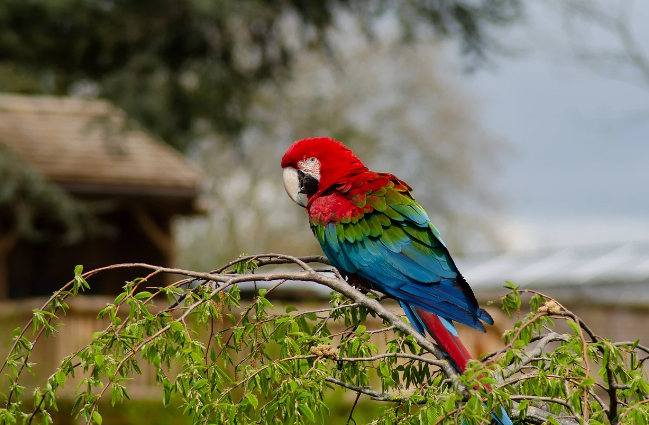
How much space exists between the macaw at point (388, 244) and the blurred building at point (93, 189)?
307 inches

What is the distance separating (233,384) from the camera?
1.94 meters

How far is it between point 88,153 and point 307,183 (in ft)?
30.4

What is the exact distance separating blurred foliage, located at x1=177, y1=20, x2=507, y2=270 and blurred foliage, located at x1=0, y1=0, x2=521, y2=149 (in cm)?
1093

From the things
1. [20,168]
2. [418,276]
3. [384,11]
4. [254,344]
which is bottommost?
[254,344]

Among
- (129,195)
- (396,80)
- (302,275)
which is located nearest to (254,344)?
(302,275)

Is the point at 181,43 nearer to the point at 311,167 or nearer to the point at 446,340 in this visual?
the point at 311,167

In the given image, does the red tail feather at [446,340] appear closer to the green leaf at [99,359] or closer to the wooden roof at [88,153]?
the green leaf at [99,359]

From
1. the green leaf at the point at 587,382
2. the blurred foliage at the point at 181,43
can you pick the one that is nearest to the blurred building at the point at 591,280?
the blurred foliage at the point at 181,43

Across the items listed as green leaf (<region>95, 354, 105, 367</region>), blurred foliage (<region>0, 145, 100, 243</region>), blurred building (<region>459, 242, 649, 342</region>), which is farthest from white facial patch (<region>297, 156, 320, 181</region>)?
blurred building (<region>459, 242, 649, 342</region>)

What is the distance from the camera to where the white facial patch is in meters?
3.29

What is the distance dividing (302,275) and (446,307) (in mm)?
610

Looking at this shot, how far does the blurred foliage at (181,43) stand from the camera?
32.5ft

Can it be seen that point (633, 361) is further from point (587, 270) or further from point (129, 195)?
point (587, 270)

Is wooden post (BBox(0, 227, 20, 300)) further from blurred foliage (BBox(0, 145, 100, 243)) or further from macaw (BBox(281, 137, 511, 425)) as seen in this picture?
macaw (BBox(281, 137, 511, 425))
